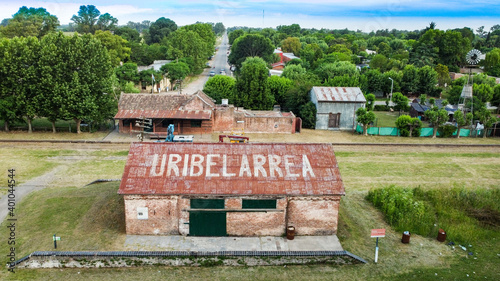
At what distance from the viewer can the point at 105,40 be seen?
284ft

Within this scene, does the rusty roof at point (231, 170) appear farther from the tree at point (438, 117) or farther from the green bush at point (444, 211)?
the tree at point (438, 117)

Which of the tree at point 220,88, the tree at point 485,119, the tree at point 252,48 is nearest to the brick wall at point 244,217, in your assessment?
the tree at point 485,119

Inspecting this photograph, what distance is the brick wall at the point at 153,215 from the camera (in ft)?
71.8

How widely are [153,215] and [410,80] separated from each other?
6760cm

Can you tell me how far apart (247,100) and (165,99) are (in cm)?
1236

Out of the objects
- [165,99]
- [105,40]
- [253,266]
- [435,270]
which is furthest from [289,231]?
[105,40]

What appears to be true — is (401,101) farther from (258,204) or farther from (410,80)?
(258,204)

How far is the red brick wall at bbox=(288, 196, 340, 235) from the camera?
2242cm

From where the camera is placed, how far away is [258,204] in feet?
73.0

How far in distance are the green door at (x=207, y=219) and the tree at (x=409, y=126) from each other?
33523mm

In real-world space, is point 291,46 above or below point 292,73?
above

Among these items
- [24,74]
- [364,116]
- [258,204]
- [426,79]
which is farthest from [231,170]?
[426,79]

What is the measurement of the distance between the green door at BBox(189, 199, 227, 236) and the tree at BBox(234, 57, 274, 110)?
35.0m

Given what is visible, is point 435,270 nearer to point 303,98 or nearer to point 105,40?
point 303,98
